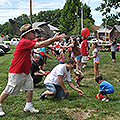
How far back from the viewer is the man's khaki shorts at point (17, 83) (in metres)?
3.64

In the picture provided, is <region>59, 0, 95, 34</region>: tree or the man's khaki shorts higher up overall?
<region>59, 0, 95, 34</region>: tree

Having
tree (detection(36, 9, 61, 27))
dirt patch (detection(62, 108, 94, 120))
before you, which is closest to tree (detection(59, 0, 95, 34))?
tree (detection(36, 9, 61, 27))

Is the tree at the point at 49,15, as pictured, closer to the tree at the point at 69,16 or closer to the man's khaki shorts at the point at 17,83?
the tree at the point at 69,16

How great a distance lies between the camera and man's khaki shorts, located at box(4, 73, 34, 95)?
3639mm

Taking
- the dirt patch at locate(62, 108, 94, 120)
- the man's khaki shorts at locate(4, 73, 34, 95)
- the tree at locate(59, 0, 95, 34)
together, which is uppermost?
the tree at locate(59, 0, 95, 34)

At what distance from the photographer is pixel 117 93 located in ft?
16.7

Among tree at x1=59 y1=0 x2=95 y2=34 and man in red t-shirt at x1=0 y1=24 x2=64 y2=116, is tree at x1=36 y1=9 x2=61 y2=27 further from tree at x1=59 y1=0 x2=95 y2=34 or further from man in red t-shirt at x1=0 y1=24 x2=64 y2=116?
man in red t-shirt at x1=0 y1=24 x2=64 y2=116

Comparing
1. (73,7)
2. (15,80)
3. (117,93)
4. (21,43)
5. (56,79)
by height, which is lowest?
(117,93)

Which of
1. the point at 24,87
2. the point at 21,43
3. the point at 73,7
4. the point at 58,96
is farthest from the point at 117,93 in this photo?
the point at 73,7

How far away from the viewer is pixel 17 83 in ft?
12.0

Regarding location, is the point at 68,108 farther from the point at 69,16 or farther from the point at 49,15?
the point at 49,15

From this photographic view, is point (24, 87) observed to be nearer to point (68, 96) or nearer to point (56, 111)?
point (56, 111)

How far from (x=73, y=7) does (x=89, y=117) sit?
62.1 metres

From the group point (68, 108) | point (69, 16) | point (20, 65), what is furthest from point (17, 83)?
point (69, 16)
